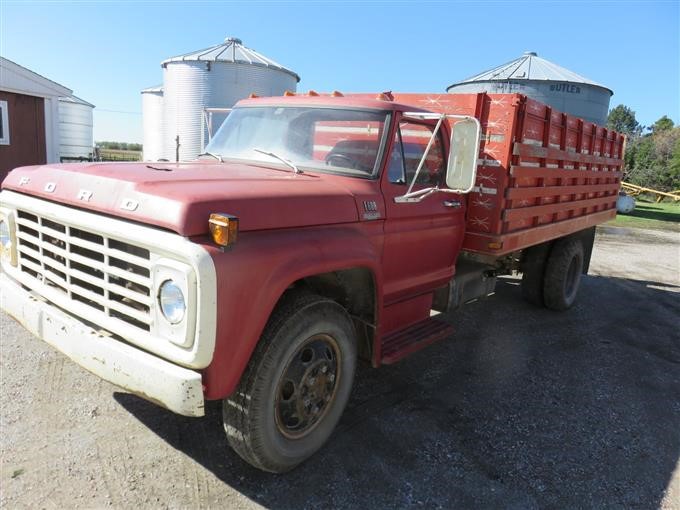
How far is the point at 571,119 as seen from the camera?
5.58 meters

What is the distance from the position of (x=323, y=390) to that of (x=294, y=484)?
0.53 metres

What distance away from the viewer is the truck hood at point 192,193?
2375mm

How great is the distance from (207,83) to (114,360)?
15.7 meters

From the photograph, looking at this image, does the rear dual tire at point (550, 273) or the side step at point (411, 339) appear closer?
the side step at point (411, 339)

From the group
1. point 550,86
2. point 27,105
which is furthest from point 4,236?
point 550,86

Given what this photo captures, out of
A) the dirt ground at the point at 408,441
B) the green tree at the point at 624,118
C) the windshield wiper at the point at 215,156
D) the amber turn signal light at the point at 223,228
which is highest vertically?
the green tree at the point at 624,118

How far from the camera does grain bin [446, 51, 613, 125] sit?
1872 cm

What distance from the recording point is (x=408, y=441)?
11.1 feet

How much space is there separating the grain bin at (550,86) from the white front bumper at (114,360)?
58.7ft

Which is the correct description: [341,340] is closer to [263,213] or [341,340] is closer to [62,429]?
[263,213]

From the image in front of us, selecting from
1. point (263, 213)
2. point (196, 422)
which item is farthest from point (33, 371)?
point (263, 213)

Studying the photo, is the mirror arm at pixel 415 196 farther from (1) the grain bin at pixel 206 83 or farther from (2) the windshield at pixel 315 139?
(1) the grain bin at pixel 206 83

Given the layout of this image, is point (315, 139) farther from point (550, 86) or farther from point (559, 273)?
point (550, 86)

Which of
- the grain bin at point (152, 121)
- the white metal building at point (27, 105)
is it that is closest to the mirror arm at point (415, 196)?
the white metal building at point (27, 105)
